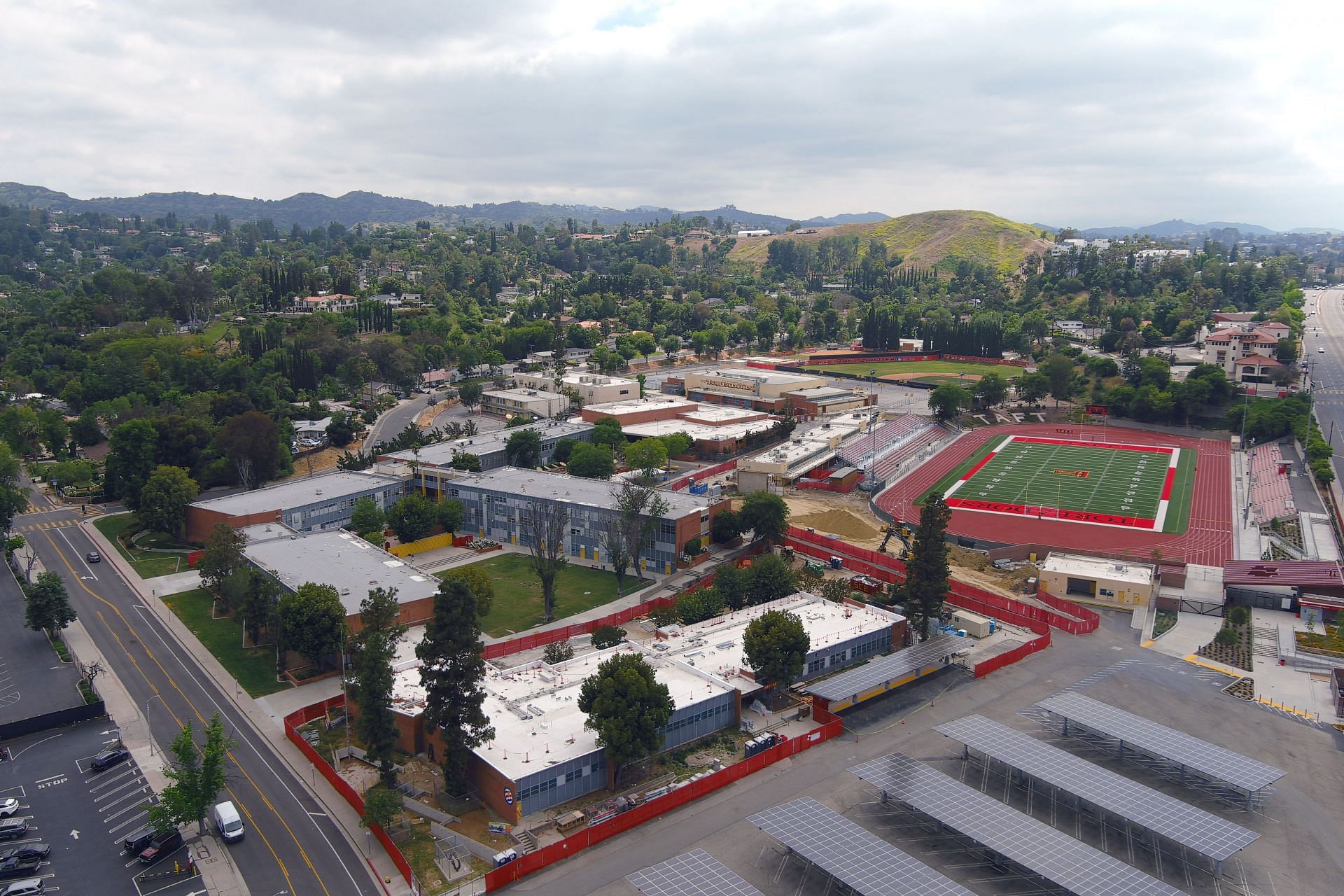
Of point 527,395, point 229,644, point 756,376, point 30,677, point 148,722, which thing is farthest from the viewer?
point 756,376

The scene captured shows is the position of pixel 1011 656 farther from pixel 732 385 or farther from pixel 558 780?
pixel 732 385

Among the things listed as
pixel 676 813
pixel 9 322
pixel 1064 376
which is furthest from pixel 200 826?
pixel 9 322

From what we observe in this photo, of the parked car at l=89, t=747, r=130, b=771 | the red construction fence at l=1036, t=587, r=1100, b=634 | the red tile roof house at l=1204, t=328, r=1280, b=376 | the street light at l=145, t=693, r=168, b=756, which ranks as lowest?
the red construction fence at l=1036, t=587, r=1100, b=634

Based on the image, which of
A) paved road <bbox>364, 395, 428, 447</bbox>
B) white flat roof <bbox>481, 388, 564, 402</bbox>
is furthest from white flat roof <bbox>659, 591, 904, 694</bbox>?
white flat roof <bbox>481, 388, 564, 402</bbox>

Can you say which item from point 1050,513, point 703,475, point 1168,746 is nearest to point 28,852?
point 1168,746

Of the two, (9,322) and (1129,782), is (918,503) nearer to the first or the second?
(1129,782)

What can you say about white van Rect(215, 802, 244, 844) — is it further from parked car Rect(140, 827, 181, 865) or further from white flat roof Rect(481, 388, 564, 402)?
white flat roof Rect(481, 388, 564, 402)
